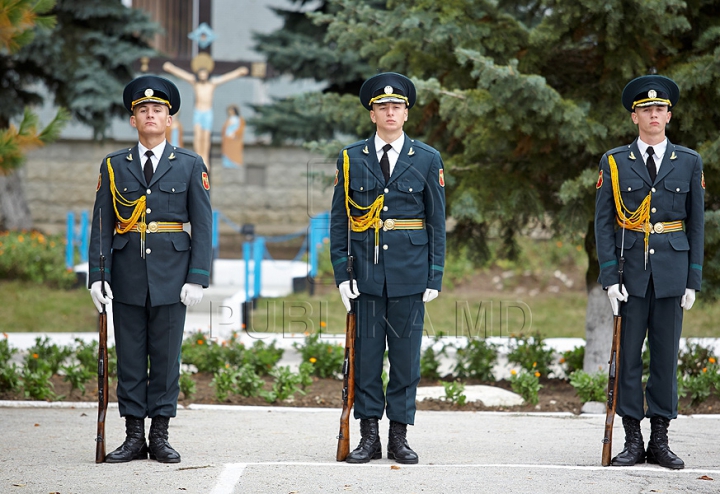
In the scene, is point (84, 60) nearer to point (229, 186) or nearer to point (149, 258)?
point (229, 186)

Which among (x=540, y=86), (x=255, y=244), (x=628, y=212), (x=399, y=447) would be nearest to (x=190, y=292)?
(x=399, y=447)

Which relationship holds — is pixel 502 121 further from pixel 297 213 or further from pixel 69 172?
pixel 69 172

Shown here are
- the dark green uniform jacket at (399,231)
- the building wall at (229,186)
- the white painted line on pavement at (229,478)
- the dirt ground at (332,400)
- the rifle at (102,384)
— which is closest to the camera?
the white painted line on pavement at (229,478)

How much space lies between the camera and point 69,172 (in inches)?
758

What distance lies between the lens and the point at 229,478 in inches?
171

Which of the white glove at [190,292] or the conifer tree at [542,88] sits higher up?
the conifer tree at [542,88]

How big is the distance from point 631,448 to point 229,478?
6.59 feet

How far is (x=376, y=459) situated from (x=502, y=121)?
278 cm

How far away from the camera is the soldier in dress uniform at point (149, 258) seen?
4.78 meters

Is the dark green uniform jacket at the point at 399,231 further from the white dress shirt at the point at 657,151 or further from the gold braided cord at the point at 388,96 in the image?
the white dress shirt at the point at 657,151

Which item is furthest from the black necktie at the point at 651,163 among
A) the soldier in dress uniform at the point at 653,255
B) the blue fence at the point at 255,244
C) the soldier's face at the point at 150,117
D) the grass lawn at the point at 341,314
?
the blue fence at the point at 255,244

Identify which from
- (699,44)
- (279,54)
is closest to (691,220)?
(699,44)

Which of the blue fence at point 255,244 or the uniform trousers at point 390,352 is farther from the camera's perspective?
the blue fence at point 255,244

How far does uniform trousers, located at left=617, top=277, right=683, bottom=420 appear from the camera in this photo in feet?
15.9
